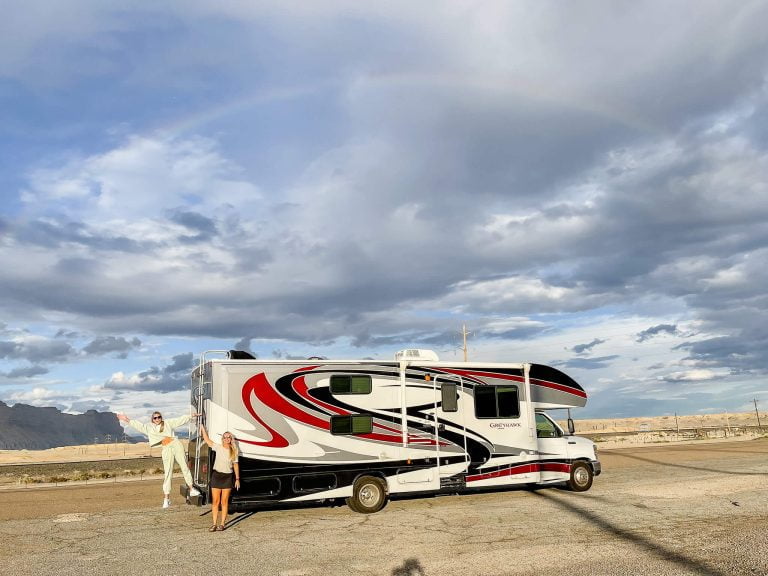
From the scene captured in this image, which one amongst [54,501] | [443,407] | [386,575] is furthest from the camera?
[54,501]

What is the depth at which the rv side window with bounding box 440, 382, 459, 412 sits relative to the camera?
562 inches

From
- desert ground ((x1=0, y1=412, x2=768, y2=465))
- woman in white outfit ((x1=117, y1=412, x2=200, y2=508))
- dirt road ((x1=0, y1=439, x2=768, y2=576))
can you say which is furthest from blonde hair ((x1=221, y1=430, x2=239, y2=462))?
desert ground ((x1=0, y1=412, x2=768, y2=465))

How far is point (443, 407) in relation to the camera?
14.2 meters

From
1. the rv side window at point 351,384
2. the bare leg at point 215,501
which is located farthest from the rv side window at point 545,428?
the bare leg at point 215,501

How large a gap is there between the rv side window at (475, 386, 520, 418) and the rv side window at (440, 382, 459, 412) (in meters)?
0.54

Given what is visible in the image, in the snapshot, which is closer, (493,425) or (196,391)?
(196,391)

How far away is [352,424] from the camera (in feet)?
44.1

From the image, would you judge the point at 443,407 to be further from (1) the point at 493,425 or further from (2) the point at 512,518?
(2) the point at 512,518

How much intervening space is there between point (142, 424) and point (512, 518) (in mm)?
7609

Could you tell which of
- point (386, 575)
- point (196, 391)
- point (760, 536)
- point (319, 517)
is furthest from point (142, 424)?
point (760, 536)

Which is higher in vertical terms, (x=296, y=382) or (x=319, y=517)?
(x=296, y=382)

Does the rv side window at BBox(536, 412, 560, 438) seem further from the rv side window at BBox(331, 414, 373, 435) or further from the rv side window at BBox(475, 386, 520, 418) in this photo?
the rv side window at BBox(331, 414, 373, 435)

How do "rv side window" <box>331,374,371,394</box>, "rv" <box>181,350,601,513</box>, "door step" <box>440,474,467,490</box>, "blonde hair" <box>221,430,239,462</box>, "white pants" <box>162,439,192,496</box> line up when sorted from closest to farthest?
"blonde hair" <box>221,430,239,462</box> < "rv" <box>181,350,601,513</box> < "rv side window" <box>331,374,371,394</box> < "white pants" <box>162,439,192,496</box> < "door step" <box>440,474,467,490</box>

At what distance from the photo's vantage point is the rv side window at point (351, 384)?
13.5 metres
